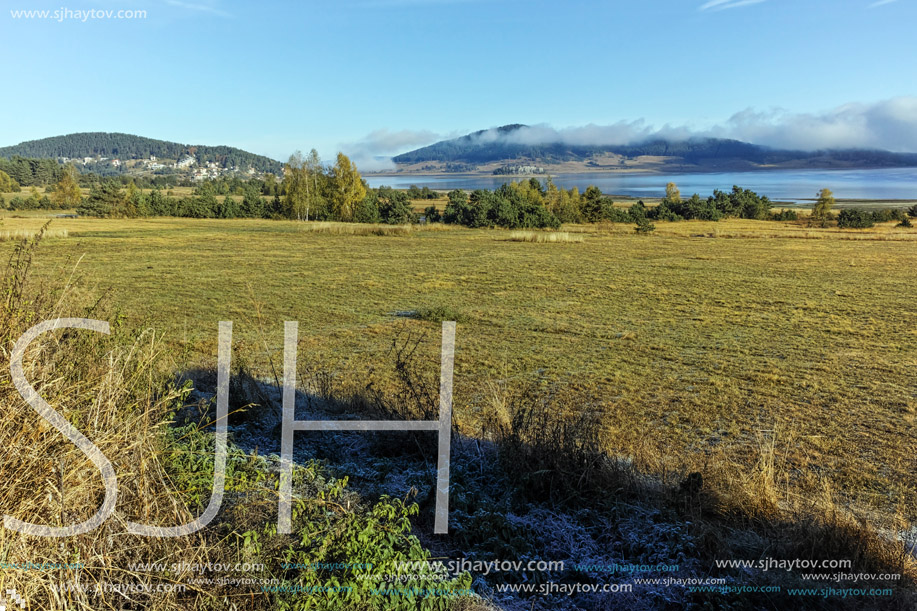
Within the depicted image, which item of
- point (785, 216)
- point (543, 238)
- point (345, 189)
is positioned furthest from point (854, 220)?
point (345, 189)

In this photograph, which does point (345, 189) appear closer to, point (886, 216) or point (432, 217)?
point (432, 217)

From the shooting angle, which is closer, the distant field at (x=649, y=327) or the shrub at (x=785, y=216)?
the distant field at (x=649, y=327)

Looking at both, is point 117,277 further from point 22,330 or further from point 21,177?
point 21,177

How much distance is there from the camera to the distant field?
20.0 ft

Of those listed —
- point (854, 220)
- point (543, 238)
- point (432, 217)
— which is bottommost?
point (543, 238)

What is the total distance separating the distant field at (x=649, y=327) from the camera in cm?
609

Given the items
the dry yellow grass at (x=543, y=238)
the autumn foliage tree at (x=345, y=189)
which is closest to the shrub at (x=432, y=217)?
the autumn foliage tree at (x=345, y=189)

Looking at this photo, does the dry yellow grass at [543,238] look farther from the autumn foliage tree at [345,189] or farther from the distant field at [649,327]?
the autumn foliage tree at [345,189]

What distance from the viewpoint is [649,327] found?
12500mm

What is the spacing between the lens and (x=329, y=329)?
11766 millimetres

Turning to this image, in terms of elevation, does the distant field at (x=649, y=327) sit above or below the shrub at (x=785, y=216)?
below

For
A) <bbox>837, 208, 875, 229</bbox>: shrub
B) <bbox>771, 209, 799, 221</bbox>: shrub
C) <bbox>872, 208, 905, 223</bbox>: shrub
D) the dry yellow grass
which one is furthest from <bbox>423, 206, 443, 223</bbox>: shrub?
<bbox>872, 208, 905, 223</bbox>: shrub

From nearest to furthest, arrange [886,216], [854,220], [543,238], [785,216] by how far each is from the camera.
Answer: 1. [543,238]
2. [854,220]
3. [886,216]
4. [785,216]

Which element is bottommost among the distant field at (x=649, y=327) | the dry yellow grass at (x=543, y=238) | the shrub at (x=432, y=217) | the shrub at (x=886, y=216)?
the distant field at (x=649, y=327)
